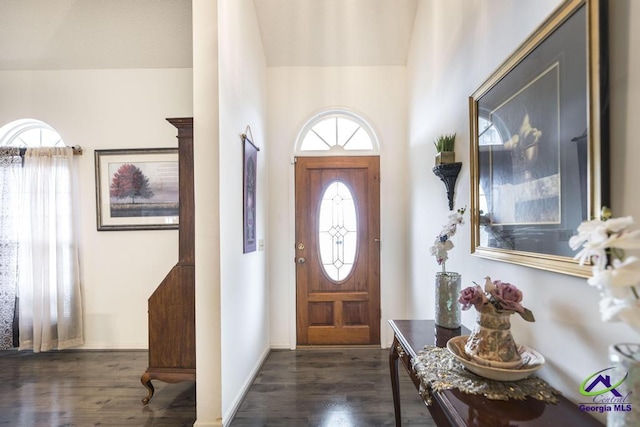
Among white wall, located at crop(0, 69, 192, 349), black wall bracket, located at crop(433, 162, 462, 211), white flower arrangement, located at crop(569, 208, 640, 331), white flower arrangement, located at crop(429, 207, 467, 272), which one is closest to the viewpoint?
white flower arrangement, located at crop(569, 208, 640, 331)

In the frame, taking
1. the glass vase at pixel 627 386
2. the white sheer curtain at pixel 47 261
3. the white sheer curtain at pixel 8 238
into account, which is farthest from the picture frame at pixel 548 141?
the white sheer curtain at pixel 8 238

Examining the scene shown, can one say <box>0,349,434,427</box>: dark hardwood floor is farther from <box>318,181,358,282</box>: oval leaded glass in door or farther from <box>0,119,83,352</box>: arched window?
<box>318,181,358,282</box>: oval leaded glass in door

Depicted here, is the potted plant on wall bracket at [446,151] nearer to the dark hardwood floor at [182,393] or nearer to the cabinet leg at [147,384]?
the dark hardwood floor at [182,393]

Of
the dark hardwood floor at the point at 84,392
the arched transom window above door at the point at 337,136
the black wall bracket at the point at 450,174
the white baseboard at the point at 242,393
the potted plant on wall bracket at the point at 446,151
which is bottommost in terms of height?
the dark hardwood floor at the point at 84,392

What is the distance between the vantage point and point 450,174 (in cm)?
183

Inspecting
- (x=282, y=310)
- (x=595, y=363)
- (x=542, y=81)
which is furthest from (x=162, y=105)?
(x=595, y=363)

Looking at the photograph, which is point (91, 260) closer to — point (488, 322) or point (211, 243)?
point (211, 243)

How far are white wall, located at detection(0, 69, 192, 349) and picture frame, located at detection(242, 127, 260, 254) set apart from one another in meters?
1.12

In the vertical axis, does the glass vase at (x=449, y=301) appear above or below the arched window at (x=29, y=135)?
below

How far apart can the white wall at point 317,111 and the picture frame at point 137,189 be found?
1121 mm

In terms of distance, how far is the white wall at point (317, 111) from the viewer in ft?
10.2

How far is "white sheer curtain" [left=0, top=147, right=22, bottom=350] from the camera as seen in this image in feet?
9.43

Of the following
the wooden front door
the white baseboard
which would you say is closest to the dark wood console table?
the white baseboard

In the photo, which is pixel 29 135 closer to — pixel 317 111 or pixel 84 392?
pixel 84 392
